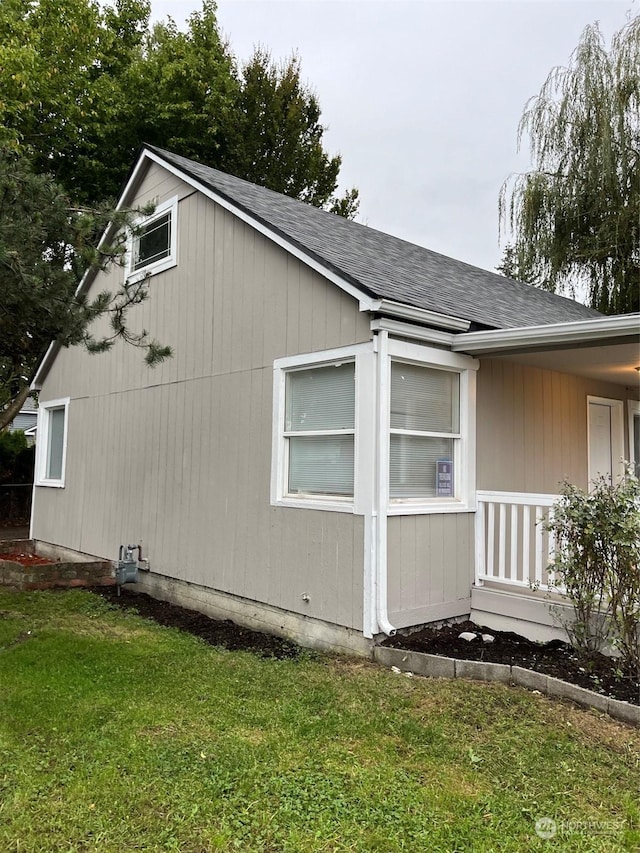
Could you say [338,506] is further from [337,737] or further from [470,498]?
[337,737]

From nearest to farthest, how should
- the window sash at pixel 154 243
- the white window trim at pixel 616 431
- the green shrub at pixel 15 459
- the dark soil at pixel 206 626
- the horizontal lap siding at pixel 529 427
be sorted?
the dark soil at pixel 206 626 → the horizontal lap siding at pixel 529 427 → the window sash at pixel 154 243 → the white window trim at pixel 616 431 → the green shrub at pixel 15 459

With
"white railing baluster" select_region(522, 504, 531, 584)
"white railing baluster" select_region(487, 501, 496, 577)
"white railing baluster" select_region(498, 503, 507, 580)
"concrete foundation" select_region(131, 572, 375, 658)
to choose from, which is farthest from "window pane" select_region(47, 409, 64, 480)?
"white railing baluster" select_region(522, 504, 531, 584)

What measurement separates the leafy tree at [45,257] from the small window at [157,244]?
145 centimetres

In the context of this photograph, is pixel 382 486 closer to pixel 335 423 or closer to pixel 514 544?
pixel 335 423

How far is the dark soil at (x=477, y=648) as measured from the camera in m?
4.11

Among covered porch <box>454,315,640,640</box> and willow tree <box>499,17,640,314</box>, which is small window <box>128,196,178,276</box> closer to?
covered porch <box>454,315,640,640</box>

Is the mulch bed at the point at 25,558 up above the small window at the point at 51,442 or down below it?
below

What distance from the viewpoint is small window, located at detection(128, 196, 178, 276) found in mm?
7859

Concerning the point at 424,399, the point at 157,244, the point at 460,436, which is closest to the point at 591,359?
the point at 460,436

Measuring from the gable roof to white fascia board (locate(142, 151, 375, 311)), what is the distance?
1.3 inches

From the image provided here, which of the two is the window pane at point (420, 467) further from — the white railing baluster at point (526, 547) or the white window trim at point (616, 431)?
the white window trim at point (616, 431)

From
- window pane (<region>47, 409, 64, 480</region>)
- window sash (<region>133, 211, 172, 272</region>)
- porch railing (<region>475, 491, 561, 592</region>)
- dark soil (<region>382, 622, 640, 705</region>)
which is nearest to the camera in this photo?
dark soil (<region>382, 622, 640, 705</region>)

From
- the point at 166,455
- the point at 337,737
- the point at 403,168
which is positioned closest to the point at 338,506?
the point at 337,737

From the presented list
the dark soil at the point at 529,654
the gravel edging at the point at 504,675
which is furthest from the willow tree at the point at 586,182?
the gravel edging at the point at 504,675
